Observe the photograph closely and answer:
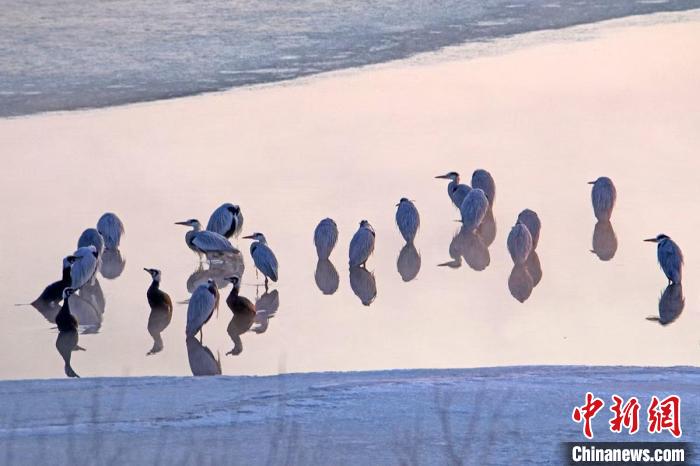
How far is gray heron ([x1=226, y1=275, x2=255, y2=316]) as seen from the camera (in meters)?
8.67

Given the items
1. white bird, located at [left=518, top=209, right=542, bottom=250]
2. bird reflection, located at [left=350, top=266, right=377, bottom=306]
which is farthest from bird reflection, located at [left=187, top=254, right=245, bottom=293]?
white bird, located at [left=518, top=209, right=542, bottom=250]

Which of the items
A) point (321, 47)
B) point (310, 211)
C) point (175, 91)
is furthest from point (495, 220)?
point (321, 47)

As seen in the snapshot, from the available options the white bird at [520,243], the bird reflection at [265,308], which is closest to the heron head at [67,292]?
the bird reflection at [265,308]

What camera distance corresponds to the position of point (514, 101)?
48.0 feet

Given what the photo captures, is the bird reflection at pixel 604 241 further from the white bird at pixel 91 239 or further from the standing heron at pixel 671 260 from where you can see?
the white bird at pixel 91 239

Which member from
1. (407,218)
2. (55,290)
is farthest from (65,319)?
(407,218)

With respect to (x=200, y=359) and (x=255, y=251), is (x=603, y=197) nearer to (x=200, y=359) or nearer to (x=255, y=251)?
(x=255, y=251)

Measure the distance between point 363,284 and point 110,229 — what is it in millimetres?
1881

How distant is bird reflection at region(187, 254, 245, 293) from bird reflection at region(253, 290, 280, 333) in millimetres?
409

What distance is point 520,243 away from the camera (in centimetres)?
957

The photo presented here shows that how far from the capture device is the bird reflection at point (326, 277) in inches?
368

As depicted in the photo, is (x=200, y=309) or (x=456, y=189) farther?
(x=456, y=189)

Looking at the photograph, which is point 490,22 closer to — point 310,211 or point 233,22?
point 233,22

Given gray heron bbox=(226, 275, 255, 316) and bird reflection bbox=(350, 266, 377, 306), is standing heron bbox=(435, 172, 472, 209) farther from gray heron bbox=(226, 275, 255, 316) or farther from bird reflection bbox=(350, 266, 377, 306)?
gray heron bbox=(226, 275, 255, 316)
